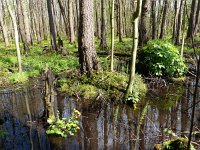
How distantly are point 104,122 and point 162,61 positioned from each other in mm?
4430

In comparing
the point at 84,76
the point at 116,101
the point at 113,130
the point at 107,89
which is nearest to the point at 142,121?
the point at 113,130

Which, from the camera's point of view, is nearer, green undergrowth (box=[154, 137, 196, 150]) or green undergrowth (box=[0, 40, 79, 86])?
green undergrowth (box=[154, 137, 196, 150])

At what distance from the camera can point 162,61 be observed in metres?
9.55

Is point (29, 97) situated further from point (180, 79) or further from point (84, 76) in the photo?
point (180, 79)

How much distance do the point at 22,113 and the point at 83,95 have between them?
2086mm

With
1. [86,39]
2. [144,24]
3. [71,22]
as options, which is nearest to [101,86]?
[86,39]

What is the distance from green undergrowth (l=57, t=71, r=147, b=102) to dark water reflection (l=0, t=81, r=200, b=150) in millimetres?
347

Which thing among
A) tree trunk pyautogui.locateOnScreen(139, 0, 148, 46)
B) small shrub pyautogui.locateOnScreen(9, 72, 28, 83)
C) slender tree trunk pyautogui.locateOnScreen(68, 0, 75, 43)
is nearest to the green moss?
small shrub pyautogui.locateOnScreen(9, 72, 28, 83)

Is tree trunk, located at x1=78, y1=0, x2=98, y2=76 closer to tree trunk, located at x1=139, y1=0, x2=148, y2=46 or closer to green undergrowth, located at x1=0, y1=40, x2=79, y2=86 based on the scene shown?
green undergrowth, located at x1=0, y1=40, x2=79, y2=86

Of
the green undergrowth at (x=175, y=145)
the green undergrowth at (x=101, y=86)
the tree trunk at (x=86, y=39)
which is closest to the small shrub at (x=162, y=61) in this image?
the green undergrowth at (x=101, y=86)

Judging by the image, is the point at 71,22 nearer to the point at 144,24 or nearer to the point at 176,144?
the point at 144,24

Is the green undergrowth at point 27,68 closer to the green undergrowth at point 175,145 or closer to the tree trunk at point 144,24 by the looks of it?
the tree trunk at point 144,24

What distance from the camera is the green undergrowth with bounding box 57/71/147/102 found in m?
7.77

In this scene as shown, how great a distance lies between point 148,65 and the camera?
9.62 meters
